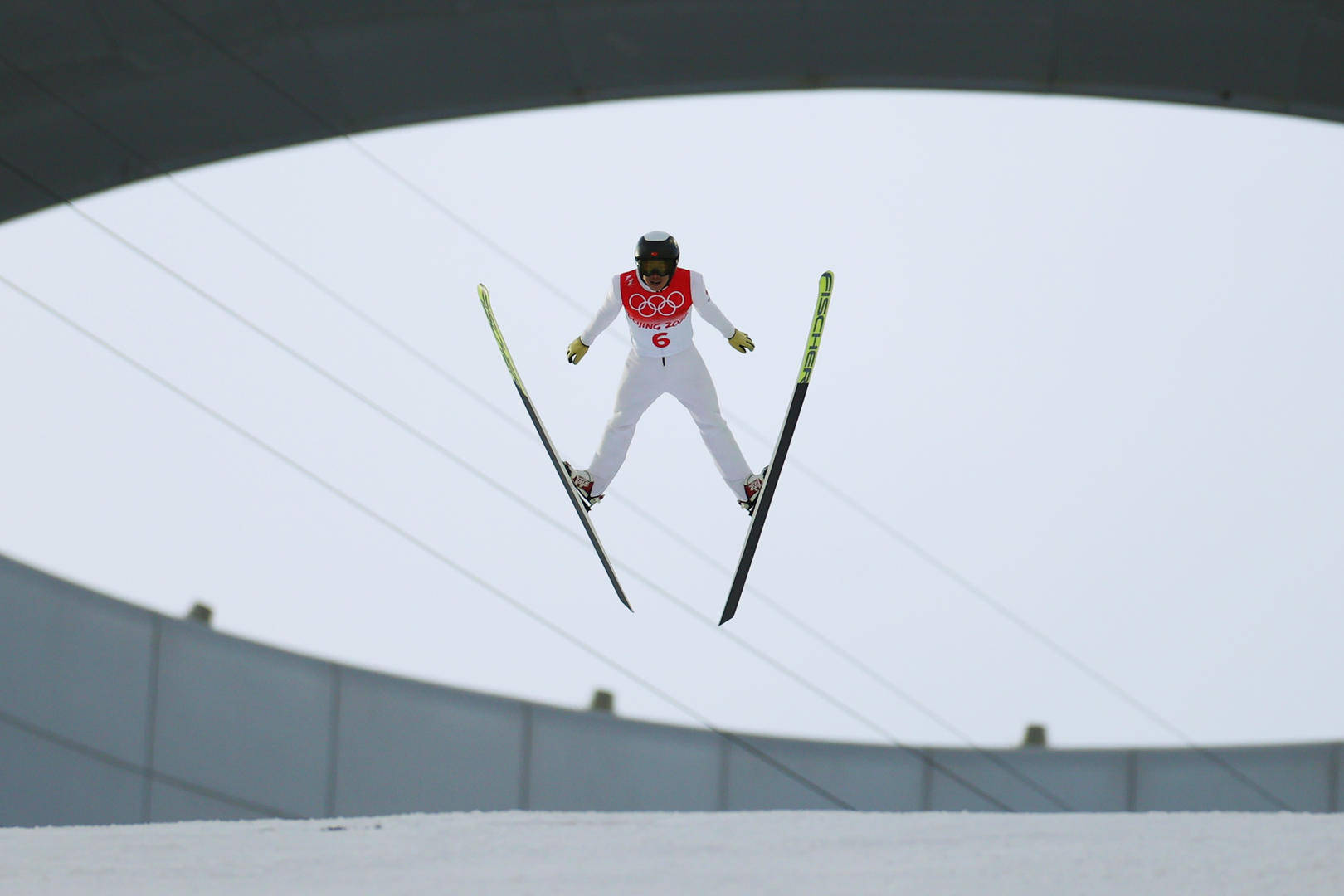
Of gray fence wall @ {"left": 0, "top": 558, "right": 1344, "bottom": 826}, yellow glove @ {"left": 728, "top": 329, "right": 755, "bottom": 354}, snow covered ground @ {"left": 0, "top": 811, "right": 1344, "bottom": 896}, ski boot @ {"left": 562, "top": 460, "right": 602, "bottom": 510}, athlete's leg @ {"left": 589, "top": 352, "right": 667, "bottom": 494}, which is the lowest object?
snow covered ground @ {"left": 0, "top": 811, "right": 1344, "bottom": 896}

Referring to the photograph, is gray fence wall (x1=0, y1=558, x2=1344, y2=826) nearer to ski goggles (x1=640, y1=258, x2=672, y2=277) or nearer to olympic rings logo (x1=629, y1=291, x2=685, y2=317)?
olympic rings logo (x1=629, y1=291, x2=685, y2=317)

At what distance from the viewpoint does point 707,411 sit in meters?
7.75

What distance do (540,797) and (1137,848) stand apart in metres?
6.16

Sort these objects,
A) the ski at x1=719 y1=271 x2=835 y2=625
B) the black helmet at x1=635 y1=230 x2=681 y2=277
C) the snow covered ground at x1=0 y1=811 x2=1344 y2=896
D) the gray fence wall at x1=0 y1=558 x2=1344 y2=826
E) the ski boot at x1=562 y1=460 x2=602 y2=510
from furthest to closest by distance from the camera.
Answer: the gray fence wall at x1=0 y1=558 x2=1344 y2=826, the ski boot at x1=562 y1=460 x2=602 y2=510, the ski at x1=719 y1=271 x2=835 y2=625, the black helmet at x1=635 y1=230 x2=681 y2=277, the snow covered ground at x1=0 y1=811 x2=1344 y2=896

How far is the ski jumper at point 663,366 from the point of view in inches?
284

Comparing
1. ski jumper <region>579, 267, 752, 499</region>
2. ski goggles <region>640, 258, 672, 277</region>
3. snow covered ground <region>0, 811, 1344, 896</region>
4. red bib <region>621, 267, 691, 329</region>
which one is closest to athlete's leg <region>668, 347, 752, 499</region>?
ski jumper <region>579, 267, 752, 499</region>

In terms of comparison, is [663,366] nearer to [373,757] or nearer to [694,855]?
[694,855]

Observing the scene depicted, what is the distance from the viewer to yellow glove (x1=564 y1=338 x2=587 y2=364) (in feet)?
24.3

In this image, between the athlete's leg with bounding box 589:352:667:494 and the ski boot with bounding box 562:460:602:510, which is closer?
the athlete's leg with bounding box 589:352:667:494

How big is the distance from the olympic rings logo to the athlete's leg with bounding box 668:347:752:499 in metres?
0.33

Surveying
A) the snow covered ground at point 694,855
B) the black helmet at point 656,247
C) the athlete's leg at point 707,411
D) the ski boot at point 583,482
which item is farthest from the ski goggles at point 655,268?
the snow covered ground at point 694,855

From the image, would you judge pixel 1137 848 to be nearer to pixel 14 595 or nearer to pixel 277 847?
pixel 277 847

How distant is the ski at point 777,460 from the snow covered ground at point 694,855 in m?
1.39

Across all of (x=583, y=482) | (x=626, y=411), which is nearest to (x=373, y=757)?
(x=583, y=482)
